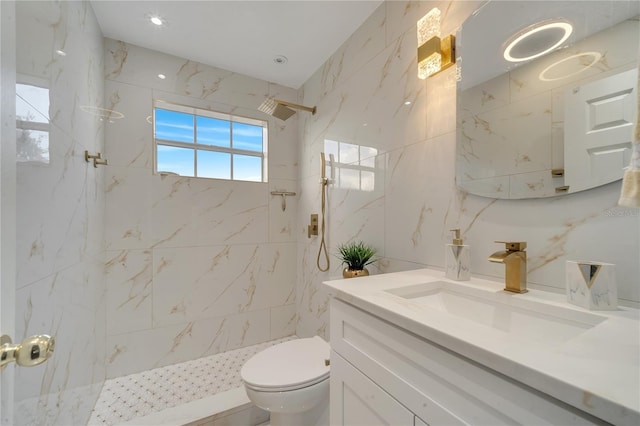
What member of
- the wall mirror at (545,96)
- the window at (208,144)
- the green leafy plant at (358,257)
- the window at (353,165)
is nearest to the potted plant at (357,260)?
the green leafy plant at (358,257)

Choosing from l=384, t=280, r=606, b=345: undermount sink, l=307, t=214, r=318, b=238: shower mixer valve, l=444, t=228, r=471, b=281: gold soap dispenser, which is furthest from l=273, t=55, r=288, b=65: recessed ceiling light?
l=384, t=280, r=606, b=345: undermount sink

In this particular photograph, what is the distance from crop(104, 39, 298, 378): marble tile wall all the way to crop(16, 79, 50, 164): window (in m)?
1.01

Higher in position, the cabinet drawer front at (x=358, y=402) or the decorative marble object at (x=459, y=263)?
the decorative marble object at (x=459, y=263)

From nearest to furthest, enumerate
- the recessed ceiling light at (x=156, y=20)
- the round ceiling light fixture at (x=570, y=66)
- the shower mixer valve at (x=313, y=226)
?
the round ceiling light fixture at (x=570, y=66)
the recessed ceiling light at (x=156, y=20)
the shower mixer valve at (x=313, y=226)

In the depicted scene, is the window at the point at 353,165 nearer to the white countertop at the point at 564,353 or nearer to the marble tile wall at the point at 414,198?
the marble tile wall at the point at 414,198

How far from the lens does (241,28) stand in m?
1.75

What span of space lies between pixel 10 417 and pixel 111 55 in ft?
7.46

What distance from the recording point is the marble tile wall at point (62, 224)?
0.84 meters

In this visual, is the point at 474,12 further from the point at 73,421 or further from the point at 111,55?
the point at 73,421

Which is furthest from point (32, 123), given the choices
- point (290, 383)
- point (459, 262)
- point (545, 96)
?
point (545, 96)

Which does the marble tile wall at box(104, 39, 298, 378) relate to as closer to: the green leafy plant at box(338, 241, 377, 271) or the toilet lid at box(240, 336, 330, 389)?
the toilet lid at box(240, 336, 330, 389)

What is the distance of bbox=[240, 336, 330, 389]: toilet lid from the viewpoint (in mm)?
1314

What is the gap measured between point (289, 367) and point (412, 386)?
1.01 m

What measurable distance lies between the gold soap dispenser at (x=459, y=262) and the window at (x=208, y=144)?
1.89 m
